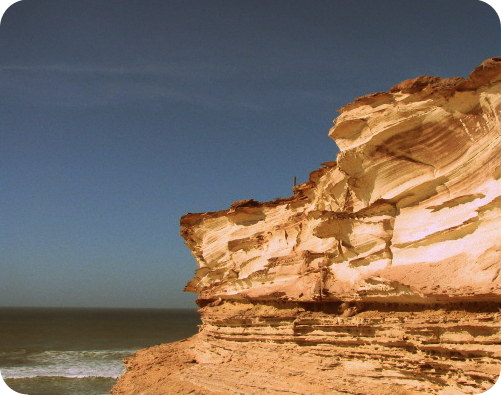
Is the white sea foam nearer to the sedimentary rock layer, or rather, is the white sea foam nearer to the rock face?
the rock face

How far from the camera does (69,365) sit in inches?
915

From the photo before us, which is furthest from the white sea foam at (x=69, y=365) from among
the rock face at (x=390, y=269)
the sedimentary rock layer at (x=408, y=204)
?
the sedimentary rock layer at (x=408, y=204)

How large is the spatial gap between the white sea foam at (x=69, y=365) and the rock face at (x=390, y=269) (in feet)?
29.0

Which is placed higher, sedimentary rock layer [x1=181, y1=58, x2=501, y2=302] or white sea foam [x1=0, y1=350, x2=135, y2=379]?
sedimentary rock layer [x1=181, y1=58, x2=501, y2=302]

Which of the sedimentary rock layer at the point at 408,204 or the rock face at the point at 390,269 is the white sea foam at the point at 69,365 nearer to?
the rock face at the point at 390,269

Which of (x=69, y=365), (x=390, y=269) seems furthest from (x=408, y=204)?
(x=69, y=365)

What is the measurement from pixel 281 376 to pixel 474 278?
479 cm

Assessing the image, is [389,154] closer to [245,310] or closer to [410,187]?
[410,187]

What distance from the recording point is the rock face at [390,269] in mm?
7645

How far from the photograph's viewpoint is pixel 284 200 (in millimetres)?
14695

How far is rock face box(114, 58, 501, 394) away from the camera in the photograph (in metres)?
Answer: 7.64

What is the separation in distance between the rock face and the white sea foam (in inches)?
348

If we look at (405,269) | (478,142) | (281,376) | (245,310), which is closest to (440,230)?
(405,269)

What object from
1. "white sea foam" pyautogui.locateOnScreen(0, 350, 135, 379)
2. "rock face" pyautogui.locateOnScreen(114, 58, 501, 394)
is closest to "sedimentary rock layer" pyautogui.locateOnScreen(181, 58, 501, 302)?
"rock face" pyautogui.locateOnScreen(114, 58, 501, 394)
